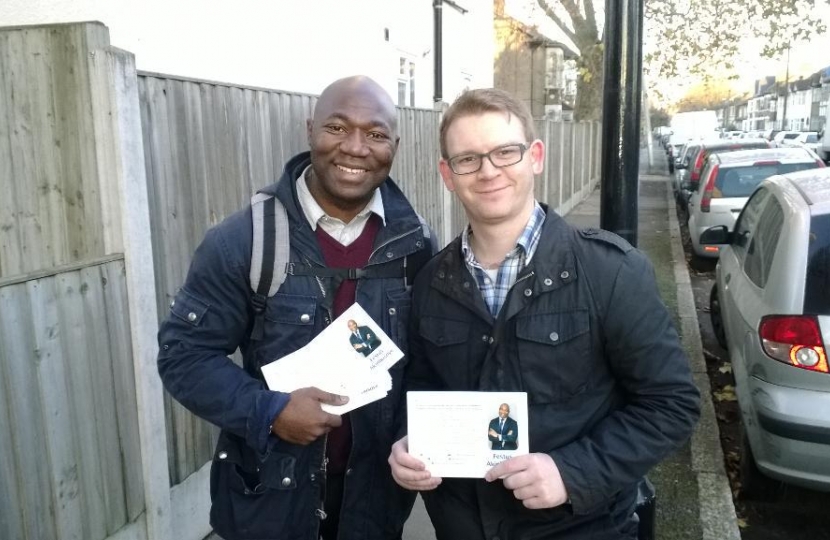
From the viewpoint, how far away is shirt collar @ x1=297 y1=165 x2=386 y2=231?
2150mm

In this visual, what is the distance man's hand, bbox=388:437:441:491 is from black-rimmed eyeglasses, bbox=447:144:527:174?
0.73 meters

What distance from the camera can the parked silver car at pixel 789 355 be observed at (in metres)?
3.47

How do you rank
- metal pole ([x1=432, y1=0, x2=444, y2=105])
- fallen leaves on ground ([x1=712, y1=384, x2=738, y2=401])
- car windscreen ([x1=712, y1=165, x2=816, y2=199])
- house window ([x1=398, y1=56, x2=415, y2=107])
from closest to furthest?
1. fallen leaves on ground ([x1=712, y1=384, x2=738, y2=401])
2. car windscreen ([x1=712, y1=165, x2=816, y2=199])
3. house window ([x1=398, y1=56, x2=415, y2=107])
4. metal pole ([x1=432, y1=0, x2=444, y2=105])

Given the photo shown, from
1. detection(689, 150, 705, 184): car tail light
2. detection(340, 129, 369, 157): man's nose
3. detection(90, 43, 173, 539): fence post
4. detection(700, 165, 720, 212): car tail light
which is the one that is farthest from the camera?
detection(689, 150, 705, 184): car tail light

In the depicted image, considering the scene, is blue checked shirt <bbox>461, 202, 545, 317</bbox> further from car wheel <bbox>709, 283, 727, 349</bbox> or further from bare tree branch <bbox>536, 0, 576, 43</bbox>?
bare tree branch <bbox>536, 0, 576, 43</bbox>

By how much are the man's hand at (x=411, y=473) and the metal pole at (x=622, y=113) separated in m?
2.26

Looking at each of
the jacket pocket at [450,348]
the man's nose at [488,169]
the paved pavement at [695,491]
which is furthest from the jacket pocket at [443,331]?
the paved pavement at [695,491]

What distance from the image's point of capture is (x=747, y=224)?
566cm

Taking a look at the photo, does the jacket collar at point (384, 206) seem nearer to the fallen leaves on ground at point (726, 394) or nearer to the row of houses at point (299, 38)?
the row of houses at point (299, 38)

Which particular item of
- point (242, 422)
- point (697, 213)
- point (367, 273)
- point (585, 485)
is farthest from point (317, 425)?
point (697, 213)

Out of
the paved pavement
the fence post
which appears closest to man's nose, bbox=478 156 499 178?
the fence post

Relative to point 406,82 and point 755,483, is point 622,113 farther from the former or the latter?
point 406,82

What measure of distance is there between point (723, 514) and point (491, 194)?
2.86 metres

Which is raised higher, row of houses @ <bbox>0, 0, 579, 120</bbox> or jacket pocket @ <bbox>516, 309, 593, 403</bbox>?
row of houses @ <bbox>0, 0, 579, 120</bbox>
